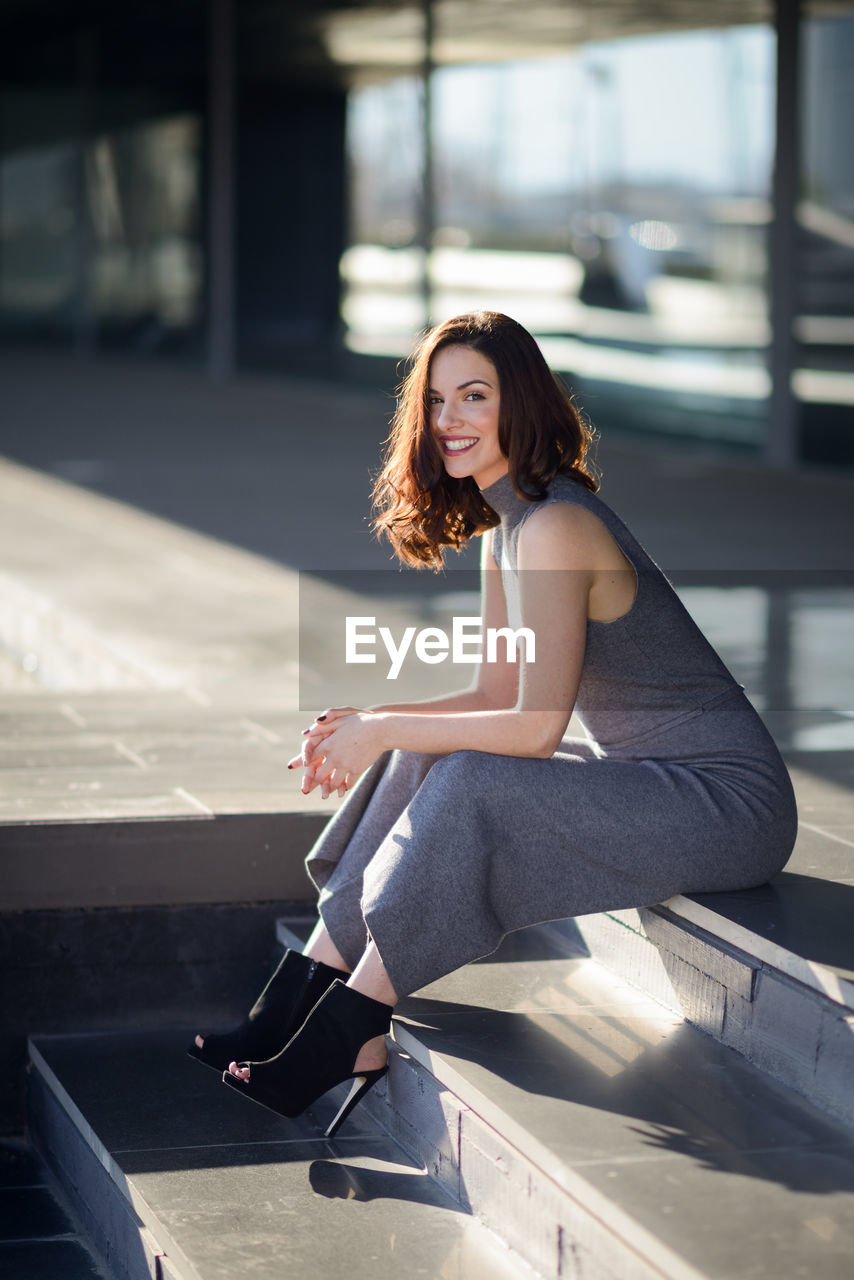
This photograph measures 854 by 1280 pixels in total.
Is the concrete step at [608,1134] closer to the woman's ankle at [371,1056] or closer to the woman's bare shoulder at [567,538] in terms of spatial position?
the woman's ankle at [371,1056]

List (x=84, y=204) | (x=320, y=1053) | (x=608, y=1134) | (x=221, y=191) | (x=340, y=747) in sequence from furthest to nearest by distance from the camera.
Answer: (x=84, y=204)
(x=221, y=191)
(x=340, y=747)
(x=320, y=1053)
(x=608, y=1134)

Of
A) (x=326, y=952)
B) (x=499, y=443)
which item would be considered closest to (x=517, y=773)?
(x=326, y=952)

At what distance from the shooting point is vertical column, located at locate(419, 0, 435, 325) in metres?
15.4

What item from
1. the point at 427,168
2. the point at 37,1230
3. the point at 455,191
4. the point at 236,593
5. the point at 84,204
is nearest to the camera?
the point at 37,1230

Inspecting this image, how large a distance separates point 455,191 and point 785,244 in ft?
16.1

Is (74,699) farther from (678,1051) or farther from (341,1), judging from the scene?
(341,1)

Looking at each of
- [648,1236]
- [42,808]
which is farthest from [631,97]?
[648,1236]

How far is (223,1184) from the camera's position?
274 centimetres

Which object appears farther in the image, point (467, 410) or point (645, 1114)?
point (467, 410)

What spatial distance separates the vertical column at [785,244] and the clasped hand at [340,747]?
27.7ft

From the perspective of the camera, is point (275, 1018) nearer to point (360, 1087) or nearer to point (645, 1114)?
point (360, 1087)

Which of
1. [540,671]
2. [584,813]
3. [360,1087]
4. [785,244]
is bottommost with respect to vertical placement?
[360,1087]

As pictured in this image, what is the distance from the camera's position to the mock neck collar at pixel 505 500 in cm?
288

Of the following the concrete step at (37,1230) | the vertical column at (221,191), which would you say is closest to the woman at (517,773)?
the concrete step at (37,1230)
